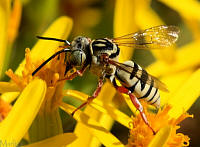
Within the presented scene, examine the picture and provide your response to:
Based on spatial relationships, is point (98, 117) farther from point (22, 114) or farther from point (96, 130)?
point (22, 114)

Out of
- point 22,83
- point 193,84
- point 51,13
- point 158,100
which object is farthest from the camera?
point 51,13

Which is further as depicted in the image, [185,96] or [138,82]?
[185,96]

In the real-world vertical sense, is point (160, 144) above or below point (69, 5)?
below

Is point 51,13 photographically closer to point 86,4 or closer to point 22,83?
point 86,4

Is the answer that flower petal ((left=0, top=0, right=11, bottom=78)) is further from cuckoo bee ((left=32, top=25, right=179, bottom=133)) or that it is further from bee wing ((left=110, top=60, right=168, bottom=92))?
bee wing ((left=110, top=60, right=168, bottom=92))

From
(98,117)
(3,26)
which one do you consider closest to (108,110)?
(98,117)

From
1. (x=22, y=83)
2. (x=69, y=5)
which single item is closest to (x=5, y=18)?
(x=22, y=83)

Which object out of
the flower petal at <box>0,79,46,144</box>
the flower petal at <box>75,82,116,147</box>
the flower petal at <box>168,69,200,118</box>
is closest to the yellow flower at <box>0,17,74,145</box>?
the flower petal at <box>0,79,46,144</box>
